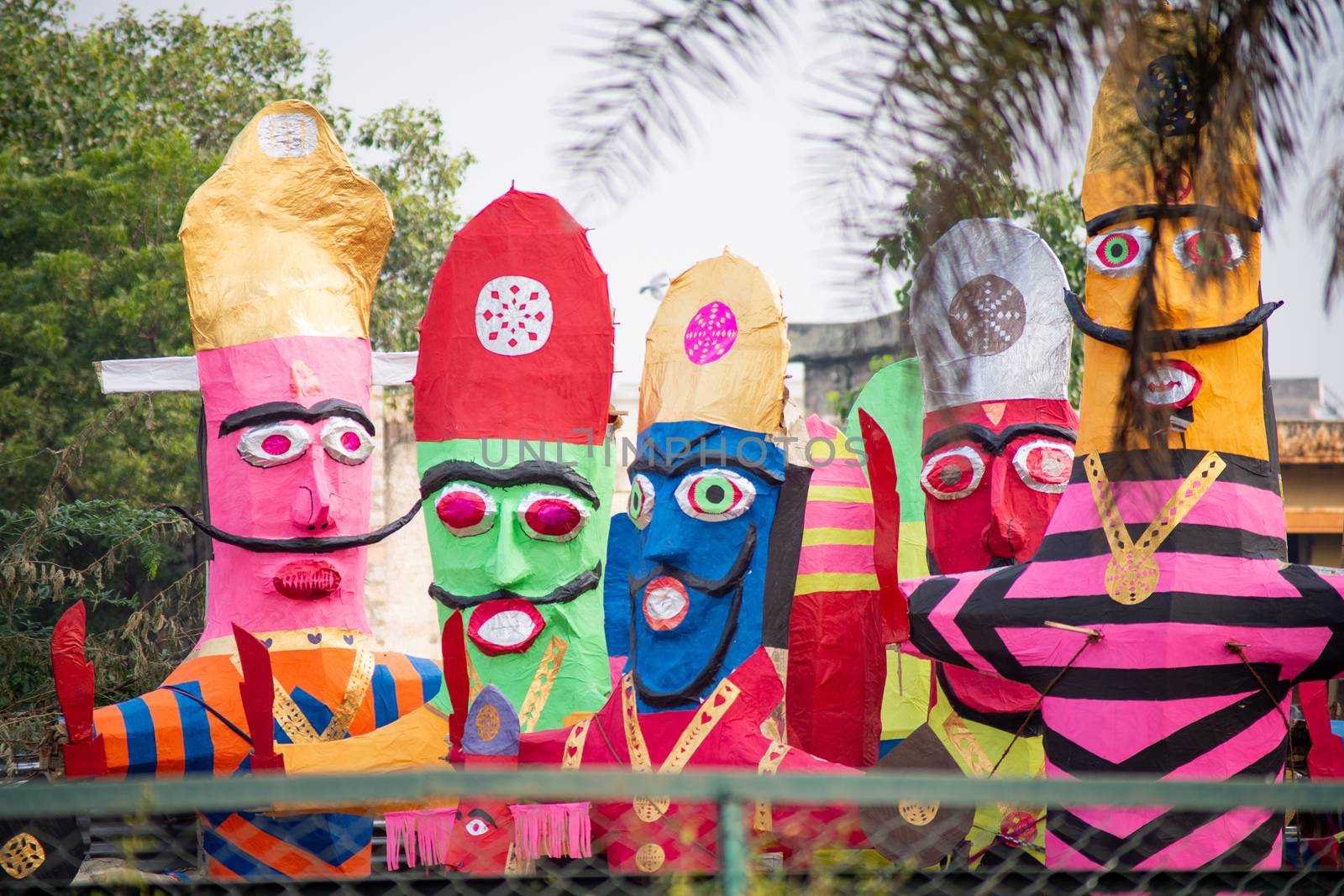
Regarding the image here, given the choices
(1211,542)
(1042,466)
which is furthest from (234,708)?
(1211,542)

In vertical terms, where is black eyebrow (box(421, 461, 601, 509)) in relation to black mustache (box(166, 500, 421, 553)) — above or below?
above

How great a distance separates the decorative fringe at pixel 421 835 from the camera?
4.77m

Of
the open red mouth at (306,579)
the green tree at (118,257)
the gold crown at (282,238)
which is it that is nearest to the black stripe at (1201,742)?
the open red mouth at (306,579)

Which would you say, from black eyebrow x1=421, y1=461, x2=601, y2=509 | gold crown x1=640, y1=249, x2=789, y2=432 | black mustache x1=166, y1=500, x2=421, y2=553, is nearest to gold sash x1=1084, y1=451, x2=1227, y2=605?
gold crown x1=640, y1=249, x2=789, y2=432

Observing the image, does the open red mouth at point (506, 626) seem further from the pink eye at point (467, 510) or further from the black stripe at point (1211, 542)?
the black stripe at point (1211, 542)

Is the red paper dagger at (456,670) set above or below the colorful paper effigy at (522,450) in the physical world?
below

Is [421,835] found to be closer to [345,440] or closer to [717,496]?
[717,496]

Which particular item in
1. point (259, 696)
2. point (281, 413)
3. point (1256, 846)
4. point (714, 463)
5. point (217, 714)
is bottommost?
point (1256, 846)

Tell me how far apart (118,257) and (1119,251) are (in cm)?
821

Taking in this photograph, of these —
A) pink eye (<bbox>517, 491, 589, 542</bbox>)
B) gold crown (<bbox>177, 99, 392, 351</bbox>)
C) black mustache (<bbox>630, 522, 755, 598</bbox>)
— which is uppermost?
gold crown (<bbox>177, 99, 392, 351</bbox>)

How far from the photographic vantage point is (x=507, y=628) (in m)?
5.14

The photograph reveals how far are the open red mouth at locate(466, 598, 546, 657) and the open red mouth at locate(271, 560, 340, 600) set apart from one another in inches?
28.1

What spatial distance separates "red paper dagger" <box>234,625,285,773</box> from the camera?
4719 millimetres

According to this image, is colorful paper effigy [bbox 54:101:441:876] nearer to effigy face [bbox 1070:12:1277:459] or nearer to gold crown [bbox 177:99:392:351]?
gold crown [bbox 177:99:392:351]
